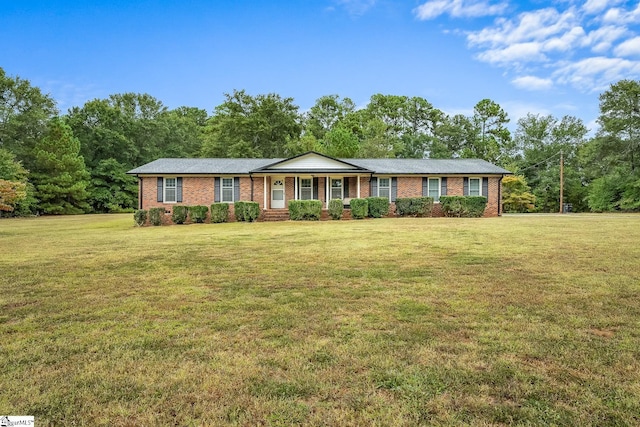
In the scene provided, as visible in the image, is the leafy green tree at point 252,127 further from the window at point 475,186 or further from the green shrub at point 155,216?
the green shrub at point 155,216

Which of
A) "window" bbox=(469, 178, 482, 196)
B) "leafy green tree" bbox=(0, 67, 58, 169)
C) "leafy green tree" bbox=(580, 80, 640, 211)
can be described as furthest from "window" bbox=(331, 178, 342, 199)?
"leafy green tree" bbox=(0, 67, 58, 169)

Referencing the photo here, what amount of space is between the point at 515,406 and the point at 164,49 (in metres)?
29.1

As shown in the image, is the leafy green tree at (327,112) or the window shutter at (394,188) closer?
the window shutter at (394,188)

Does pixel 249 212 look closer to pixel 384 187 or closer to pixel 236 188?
pixel 236 188

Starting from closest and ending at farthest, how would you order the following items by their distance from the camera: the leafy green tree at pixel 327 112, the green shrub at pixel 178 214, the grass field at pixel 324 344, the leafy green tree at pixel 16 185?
the grass field at pixel 324 344, the green shrub at pixel 178 214, the leafy green tree at pixel 16 185, the leafy green tree at pixel 327 112

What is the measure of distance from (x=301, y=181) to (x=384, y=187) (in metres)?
4.98

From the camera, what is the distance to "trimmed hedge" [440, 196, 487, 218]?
20.6 meters

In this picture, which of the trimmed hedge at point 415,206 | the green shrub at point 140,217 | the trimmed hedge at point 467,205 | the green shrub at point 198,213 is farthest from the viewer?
the trimmed hedge at point 415,206

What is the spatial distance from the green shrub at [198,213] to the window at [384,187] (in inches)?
398

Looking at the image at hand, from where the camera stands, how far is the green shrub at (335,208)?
18.8 m

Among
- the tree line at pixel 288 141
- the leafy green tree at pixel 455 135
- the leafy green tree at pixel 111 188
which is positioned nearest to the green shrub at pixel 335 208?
the tree line at pixel 288 141

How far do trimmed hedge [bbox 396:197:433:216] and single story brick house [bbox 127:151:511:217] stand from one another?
124cm

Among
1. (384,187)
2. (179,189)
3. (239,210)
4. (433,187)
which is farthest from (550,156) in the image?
(179,189)

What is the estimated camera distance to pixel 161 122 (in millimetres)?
41656
